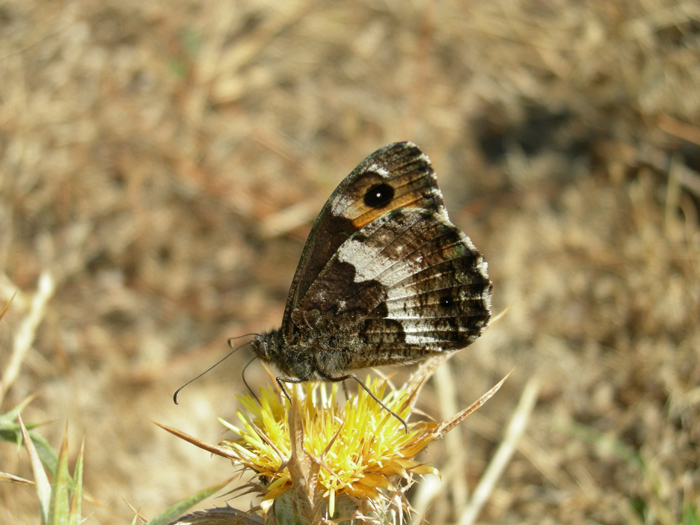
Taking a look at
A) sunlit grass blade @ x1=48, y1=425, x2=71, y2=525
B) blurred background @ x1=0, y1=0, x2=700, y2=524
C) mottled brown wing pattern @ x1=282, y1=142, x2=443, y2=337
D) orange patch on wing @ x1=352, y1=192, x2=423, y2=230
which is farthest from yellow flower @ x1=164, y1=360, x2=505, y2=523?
blurred background @ x1=0, y1=0, x2=700, y2=524

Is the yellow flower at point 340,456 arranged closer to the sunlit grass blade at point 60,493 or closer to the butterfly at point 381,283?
the butterfly at point 381,283

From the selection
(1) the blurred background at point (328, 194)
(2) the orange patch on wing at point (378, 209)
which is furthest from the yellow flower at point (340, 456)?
(1) the blurred background at point (328, 194)

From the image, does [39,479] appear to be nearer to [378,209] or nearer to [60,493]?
[60,493]

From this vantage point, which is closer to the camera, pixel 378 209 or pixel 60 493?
pixel 60 493

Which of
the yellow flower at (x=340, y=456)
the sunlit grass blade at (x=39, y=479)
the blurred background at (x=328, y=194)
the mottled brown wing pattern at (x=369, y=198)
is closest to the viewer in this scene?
the sunlit grass blade at (x=39, y=479)

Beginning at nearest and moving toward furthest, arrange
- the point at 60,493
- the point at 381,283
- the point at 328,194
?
the point at 60,493 → the point at 381,283 → the point at 328,194

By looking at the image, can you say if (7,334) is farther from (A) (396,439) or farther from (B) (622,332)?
(B) (622,332)

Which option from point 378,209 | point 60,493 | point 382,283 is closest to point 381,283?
point 382,283

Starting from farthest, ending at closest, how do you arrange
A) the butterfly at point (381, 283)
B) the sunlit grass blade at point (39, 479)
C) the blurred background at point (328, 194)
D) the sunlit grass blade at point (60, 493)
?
the blurred background at point (328, 194)
the butterfly at point (381, 283)
the sunlit grass blade at point (39, 479)
the sunlit grass blade at point (60, 493)

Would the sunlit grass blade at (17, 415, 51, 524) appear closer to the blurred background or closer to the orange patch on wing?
the orange patch on wing
